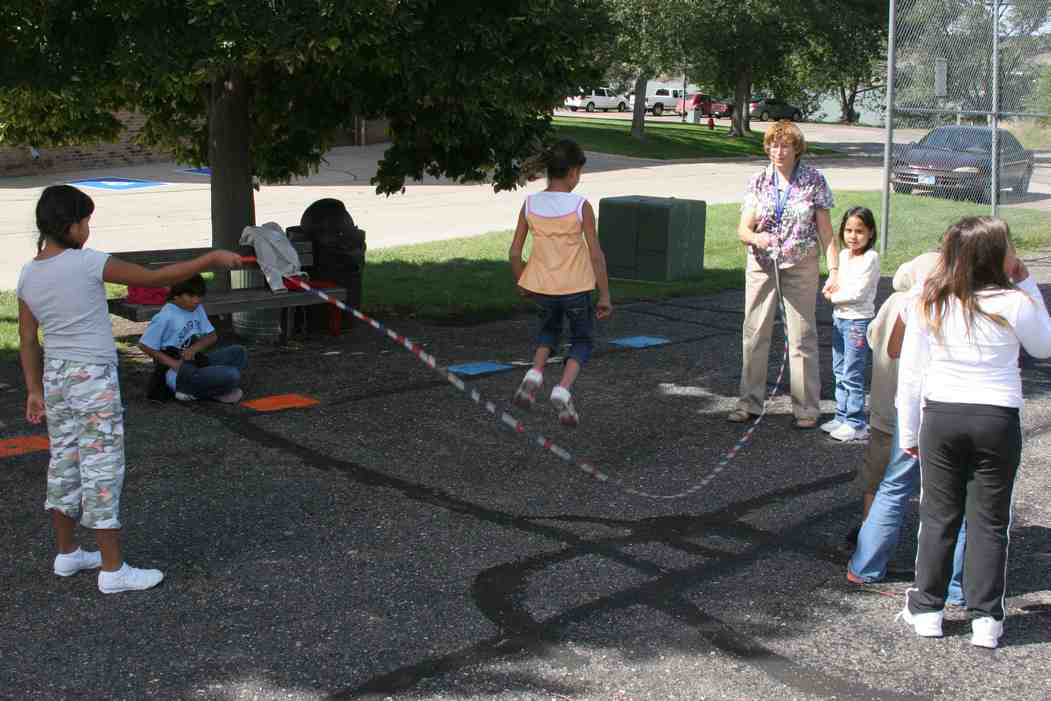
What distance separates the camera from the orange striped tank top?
7.05 meters

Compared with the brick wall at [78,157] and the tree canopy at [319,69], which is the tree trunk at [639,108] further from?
the tree canopy at [319,69]

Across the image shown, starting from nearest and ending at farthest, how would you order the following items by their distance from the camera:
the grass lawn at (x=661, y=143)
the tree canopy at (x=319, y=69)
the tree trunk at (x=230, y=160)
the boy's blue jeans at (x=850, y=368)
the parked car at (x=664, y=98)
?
the boy's blue jeans at (x=850, y=368) < the tree canopy at (x=319, y=69) < the tree trunk at (x=230, y=160) < the grass lawn at (x=661, y=143) < the parked car at (x=664, y=98)

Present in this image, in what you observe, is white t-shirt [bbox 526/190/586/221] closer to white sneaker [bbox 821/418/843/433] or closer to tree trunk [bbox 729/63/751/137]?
white sneaker [bbox 821/418/843/433]

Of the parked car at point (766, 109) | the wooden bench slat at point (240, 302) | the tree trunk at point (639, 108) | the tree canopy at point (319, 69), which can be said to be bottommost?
the wooden bench slat at point (240, 302)

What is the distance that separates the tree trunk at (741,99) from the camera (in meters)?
42.7

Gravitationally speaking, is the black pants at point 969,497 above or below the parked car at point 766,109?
below

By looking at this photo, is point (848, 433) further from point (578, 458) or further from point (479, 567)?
point (479, 567)

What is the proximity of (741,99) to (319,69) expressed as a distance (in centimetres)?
3830

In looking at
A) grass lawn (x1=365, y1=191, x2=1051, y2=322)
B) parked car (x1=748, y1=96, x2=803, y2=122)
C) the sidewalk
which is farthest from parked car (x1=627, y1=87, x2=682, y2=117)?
grass lawn (x1=365, y1=191, x2=1051, y2=322)

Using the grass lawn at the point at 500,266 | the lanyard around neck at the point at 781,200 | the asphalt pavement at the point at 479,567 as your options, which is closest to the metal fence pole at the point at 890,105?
the grass lawn at the point at 500,266

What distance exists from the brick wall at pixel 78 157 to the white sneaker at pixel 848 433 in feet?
68.7

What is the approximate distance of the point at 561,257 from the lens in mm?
7102

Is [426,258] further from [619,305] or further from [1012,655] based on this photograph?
[1012,655]

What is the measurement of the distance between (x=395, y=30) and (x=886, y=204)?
8898 millimetres
